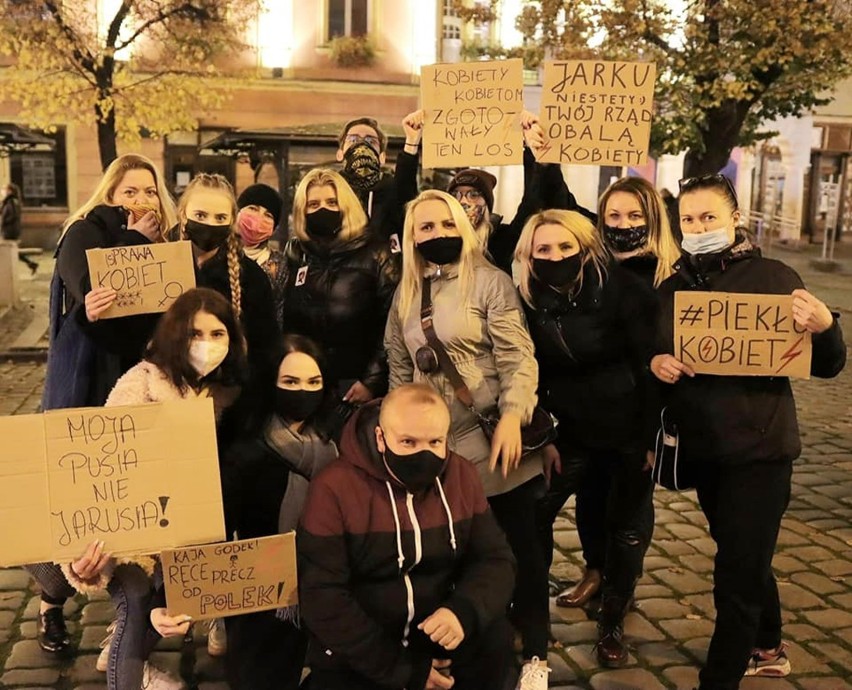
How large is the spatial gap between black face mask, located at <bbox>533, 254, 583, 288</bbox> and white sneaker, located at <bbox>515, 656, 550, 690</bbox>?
1.43m

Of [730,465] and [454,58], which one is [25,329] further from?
[454,58]

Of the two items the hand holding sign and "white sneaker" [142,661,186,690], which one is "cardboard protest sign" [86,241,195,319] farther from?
the hand holding sign

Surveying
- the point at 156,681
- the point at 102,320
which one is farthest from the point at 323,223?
the point at 156,681

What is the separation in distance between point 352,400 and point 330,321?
1.17ft

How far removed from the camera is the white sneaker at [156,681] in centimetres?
327

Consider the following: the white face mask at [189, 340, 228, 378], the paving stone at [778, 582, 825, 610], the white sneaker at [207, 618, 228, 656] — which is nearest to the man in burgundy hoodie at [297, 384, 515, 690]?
the white face mask at [189, 340, 228, 378]

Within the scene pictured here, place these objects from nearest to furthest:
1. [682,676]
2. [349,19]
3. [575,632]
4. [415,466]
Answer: [415,466]
[682,676]
[575,632]
[349,19]

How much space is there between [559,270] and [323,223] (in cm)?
105

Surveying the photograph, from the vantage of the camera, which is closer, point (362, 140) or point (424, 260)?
point (424, 260)

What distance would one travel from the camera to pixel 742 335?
10.3 feet

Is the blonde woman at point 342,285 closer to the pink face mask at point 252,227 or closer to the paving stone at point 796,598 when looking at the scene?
the pink face mask at point 252,227

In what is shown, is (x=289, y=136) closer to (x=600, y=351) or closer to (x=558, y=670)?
(x=600, y=351)

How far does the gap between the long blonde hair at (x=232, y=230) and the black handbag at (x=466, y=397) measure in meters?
0.75

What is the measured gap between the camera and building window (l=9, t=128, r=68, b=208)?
914 inches
